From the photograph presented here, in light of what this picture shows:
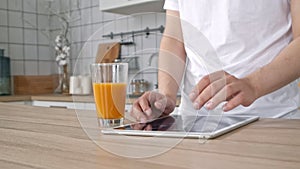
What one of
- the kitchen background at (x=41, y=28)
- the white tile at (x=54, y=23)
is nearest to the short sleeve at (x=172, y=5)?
the kitchen background at (x=41, y=28)

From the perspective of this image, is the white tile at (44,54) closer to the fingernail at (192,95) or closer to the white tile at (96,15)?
the white tile at (96,15)

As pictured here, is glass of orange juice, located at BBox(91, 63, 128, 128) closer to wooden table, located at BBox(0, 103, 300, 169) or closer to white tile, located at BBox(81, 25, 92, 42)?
wooden table, located at BBox(0, 103, 300, 169)

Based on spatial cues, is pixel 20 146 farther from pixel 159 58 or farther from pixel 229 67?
pixel 229 67

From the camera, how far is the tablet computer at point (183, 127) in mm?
591

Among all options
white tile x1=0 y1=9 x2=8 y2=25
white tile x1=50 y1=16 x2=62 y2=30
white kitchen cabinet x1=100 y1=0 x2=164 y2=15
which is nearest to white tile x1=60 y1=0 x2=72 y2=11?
white tile x1=50 y1=16 x2=62 y2=30

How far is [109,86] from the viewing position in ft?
2.09

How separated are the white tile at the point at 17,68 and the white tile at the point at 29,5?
433 millimetres

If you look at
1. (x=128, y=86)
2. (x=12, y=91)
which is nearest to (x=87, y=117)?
(x=128, y=86)

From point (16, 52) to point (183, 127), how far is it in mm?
2501

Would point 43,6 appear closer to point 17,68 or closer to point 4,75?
→ point 17,68

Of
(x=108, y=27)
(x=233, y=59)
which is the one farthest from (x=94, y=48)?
(x=233, y=59)

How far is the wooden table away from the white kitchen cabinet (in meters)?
1.51

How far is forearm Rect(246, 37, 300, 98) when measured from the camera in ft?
2.63

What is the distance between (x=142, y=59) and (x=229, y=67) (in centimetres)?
51
